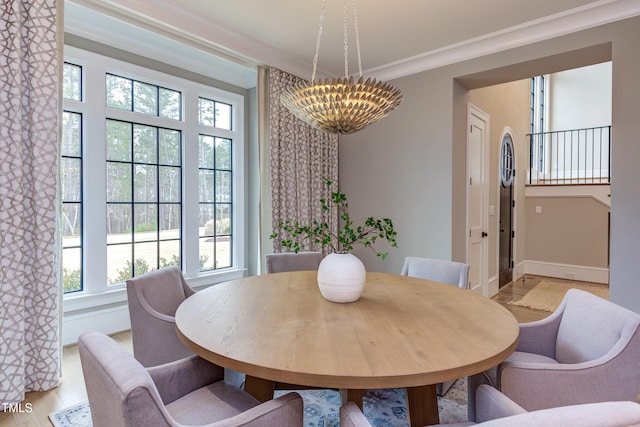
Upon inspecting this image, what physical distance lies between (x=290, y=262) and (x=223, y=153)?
1.82 m

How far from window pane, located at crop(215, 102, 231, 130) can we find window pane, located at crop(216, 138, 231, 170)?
0.16 metres

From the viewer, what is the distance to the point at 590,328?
1.52 metres

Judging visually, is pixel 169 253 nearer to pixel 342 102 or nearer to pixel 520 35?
pixel 342 102

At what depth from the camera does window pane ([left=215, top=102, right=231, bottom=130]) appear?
159 inches

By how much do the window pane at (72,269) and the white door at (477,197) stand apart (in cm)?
393

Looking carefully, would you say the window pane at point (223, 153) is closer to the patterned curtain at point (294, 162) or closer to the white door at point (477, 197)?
the patterned curtain at point (294, 162)

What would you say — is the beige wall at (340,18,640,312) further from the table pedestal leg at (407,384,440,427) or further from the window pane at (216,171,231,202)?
the table pedestal leg at (407,384,440,427)

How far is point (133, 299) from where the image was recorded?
1820 millimetres

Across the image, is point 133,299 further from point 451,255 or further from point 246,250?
point 451,255

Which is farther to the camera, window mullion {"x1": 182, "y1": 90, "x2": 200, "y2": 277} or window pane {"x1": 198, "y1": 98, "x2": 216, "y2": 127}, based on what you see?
window pane {"x1": 198, "y1": 98, "x2": 216, "y2": 127}

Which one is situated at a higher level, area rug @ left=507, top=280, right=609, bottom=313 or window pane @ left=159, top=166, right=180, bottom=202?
window pane @ left=159, top=166, right=180, bottom=202

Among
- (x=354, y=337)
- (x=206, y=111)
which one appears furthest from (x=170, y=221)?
(x=354, y=337)

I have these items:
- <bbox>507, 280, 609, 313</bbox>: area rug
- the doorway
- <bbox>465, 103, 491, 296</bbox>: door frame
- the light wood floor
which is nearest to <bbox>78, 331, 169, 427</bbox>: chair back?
the light wood floor

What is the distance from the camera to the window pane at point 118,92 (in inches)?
125
